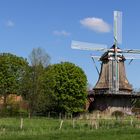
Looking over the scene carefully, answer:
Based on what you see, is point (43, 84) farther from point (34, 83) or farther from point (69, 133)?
point (69, 133)

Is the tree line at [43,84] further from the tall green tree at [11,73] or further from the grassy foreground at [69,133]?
the grassy foreground at [69,133]

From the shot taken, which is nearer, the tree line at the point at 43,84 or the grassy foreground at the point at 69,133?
the grassy foreground at the point at 69,133

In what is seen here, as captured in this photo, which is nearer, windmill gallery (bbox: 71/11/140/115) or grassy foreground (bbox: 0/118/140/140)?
grassy foreground (bbox: 0/118/140/140)

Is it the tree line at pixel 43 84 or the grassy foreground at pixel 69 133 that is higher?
the tree line at pixel 43 84

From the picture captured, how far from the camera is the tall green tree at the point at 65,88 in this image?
83.2m

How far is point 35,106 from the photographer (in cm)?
7856

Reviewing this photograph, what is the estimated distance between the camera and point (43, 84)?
79188mm

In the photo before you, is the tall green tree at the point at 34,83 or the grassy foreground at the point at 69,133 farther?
the tall green tree at the point at 34,83

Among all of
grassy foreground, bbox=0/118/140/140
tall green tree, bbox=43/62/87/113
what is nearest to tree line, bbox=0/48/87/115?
tall green tree, bbox=43/62/87/113

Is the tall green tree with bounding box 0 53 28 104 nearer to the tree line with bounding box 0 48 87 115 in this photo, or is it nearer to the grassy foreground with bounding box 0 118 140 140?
the tree line with bounding box 0 48 87 115

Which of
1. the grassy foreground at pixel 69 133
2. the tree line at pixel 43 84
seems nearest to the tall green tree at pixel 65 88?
the tree line at pixel 43 84

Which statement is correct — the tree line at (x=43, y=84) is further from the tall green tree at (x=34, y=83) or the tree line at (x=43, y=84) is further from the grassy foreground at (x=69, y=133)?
the grassy foreground at (x=69, y=133)

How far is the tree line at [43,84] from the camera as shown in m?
78.7

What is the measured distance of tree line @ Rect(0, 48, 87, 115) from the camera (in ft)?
258
